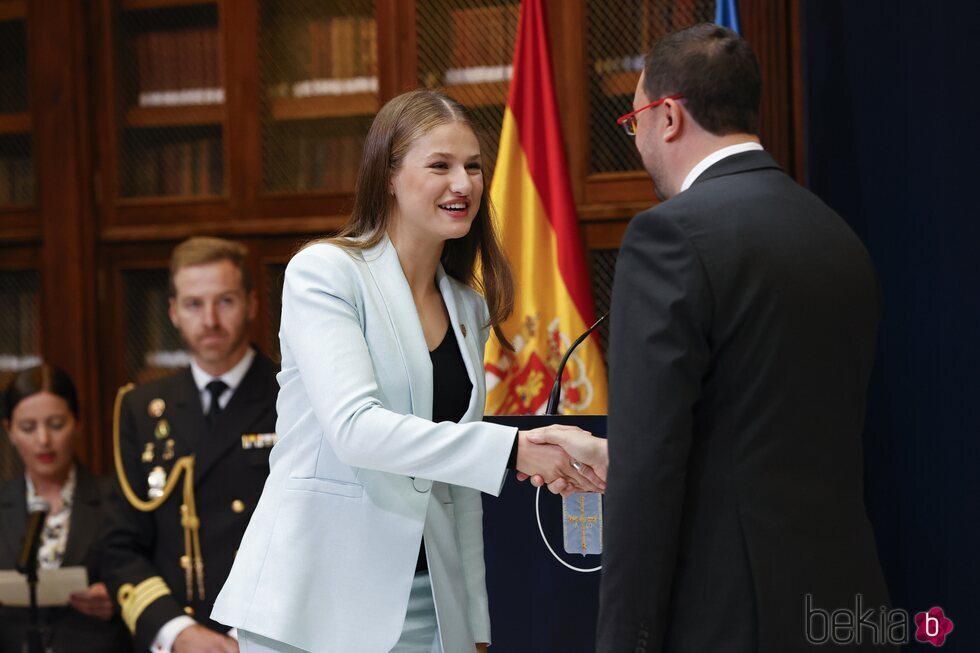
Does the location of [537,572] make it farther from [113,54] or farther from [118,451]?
[113,54]

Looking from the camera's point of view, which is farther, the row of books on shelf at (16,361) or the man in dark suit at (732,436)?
the row of books on shelf at (16,361)

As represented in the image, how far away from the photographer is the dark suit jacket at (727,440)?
1482mm

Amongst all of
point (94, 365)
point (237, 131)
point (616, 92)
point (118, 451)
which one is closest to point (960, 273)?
point (616, 92)

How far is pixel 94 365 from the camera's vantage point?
4152mm

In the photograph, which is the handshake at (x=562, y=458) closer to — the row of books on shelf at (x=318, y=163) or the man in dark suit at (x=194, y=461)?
the man in dark suit at (x=194, y=461)

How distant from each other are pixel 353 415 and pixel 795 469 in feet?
2.20

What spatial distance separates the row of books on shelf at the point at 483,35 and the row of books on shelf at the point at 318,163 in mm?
475

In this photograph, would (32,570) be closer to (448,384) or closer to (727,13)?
(448,384)

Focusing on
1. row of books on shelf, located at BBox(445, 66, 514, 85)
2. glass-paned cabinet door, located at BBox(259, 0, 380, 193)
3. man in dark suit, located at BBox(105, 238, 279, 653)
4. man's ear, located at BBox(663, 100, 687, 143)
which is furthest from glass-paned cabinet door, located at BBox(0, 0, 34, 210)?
man's ear, located at BBox(663, 100, 687, 143)

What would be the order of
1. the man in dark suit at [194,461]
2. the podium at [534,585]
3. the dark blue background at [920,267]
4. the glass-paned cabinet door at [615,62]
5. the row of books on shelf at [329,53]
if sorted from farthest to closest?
1. the row of books on shelf at [329,53]
2. the glass-paned cabinet door at [615,62]
3. the man in dark suit at [194,461]
4. the dark blue background at [920,267]
5. the podium at [534,585]

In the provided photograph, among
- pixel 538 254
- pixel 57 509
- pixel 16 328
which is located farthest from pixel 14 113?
pixel 538 254

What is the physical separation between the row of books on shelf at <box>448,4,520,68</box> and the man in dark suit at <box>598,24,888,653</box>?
238cm

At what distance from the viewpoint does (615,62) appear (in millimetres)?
3662
